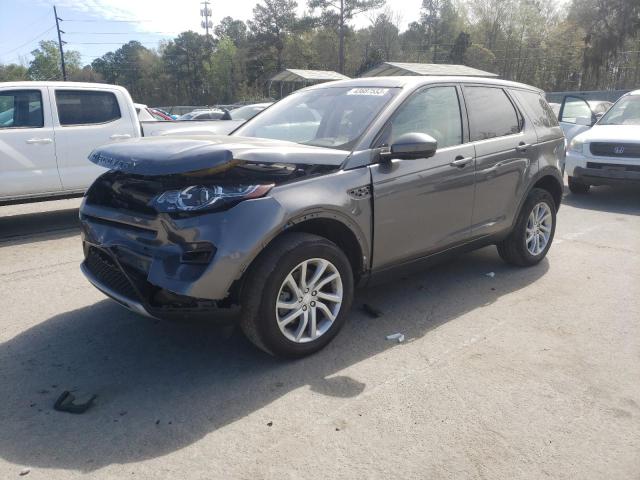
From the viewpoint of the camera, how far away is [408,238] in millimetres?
3900

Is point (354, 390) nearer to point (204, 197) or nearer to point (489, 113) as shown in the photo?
point (204, 197)

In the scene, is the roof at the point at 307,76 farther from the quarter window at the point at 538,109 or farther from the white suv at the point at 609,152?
the quarter window at the point at 538,109

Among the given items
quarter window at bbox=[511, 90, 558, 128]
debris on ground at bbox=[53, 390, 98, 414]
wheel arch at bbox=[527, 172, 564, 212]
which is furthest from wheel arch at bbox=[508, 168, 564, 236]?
debris on ground at bbox=[53, 390, 98, 414]

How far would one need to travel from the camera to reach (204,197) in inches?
118

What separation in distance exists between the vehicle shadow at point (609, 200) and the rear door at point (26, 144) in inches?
318

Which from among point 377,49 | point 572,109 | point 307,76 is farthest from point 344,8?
point 572,109

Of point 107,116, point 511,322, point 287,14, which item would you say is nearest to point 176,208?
point 511,322

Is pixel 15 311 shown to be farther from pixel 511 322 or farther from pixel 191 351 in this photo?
pixel 511 322

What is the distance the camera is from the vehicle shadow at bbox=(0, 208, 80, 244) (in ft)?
22.4

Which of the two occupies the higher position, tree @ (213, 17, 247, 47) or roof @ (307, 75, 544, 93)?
tree @ (213, 17, 247, 47)

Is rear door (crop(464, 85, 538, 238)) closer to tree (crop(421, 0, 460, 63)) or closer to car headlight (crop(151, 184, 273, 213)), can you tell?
car headlight (crop(151, 184, 273, 213))

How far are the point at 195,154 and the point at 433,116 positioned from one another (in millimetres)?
2053

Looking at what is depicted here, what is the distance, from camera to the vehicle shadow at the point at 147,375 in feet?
8.75

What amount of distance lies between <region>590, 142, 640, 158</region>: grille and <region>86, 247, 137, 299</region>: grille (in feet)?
27.5
